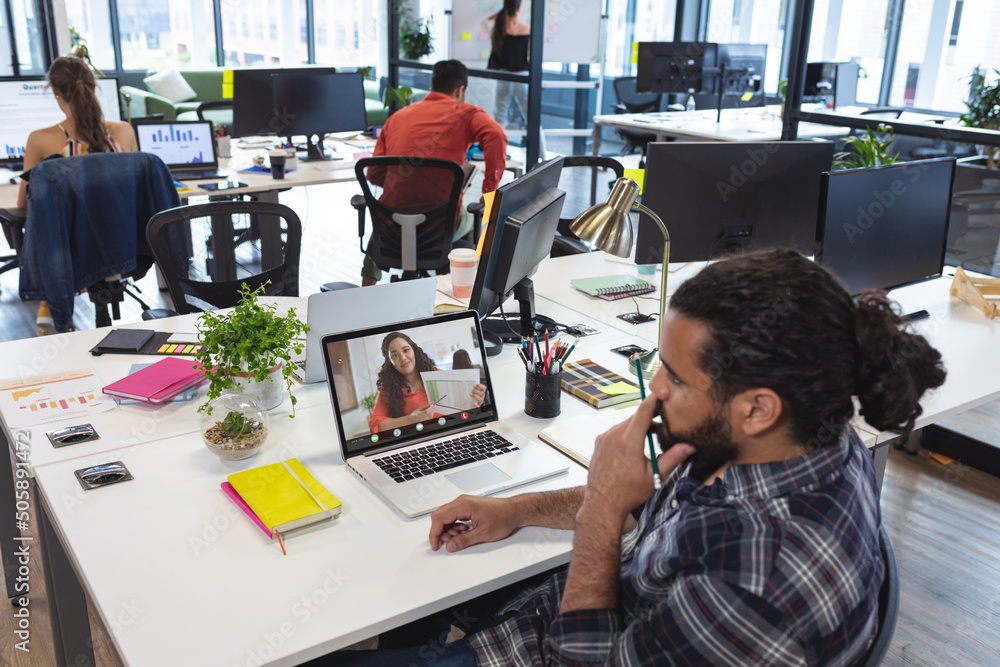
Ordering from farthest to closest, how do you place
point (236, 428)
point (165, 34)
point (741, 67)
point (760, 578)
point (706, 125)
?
point (165, 34)
point (741, 67)
point (706, 125)
point (236, 428)
point (760, 578)

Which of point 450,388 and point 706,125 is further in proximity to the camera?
point 706,125

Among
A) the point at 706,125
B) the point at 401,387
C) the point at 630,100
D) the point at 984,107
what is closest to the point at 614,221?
the point at 401,387

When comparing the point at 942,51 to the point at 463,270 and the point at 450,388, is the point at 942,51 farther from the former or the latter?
the point at 450,388

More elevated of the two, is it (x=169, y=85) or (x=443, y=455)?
(x=169, y=85)

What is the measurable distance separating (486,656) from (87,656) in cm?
103

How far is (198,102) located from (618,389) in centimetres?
805

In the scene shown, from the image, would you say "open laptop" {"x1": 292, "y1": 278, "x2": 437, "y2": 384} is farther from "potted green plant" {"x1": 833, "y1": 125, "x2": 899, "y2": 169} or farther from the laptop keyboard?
"potted green plant" {"x1": 833, "y1": 125, "x2": 899, "y2": 169}

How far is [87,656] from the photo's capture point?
1783mm

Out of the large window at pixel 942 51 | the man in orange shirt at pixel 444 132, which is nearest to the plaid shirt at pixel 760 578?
the man in orange shirt at pixel 444 132

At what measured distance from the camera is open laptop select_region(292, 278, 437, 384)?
5.65ft

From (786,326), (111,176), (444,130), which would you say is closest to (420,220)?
(444,130)

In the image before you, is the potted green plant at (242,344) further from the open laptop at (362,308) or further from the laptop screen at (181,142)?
the laptop screen at (181,142)

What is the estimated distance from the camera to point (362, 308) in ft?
5.77

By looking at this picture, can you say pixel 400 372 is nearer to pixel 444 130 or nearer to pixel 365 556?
pixel 365 556
